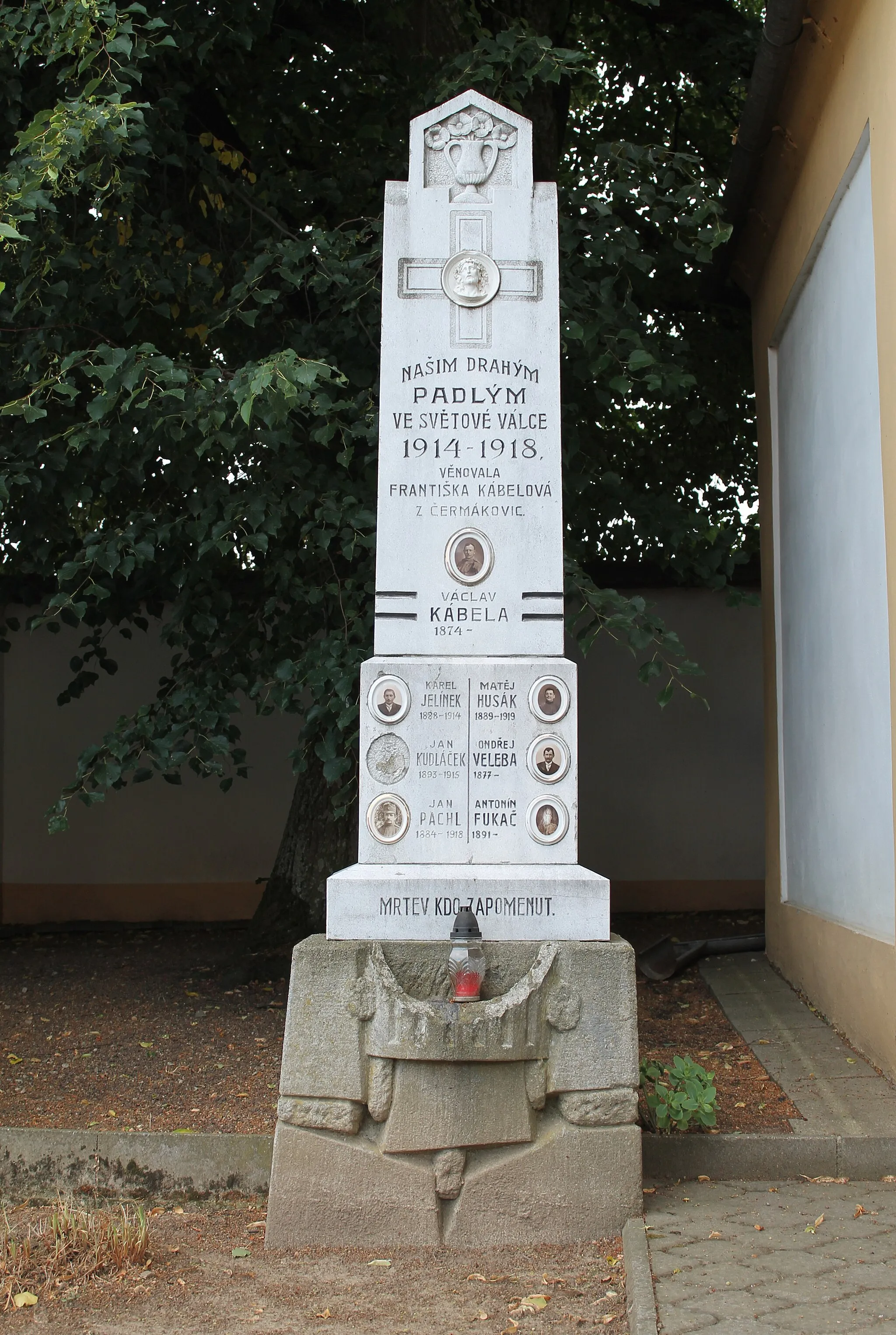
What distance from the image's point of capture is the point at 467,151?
4133 mm

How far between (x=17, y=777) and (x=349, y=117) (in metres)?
5.30

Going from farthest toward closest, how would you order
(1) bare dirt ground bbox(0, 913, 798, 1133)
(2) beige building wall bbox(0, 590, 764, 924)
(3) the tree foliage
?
(2) beige building wall bbox(0, 590, 764, 924) → (3) the tree foliage → (1) bare dirt ground bbox(0, 913, 798, 1133)

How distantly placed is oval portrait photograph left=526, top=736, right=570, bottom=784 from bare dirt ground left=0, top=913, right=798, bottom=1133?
4.51ft

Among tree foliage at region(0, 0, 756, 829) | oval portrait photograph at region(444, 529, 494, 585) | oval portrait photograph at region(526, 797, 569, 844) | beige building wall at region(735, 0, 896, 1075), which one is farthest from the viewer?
tree foliage at region(0, 0, 756, 829)

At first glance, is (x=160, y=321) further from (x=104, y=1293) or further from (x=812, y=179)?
(x=104, y=1293)

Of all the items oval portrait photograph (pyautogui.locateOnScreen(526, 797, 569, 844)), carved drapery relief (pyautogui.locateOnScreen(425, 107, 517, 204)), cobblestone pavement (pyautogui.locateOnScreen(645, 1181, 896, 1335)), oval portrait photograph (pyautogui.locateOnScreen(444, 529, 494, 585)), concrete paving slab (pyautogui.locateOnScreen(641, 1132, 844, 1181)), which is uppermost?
carved drapery relief (pyautogui.locateOnScreen(425, 107, 517, 204))

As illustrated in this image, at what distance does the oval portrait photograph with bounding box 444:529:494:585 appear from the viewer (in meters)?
3.94

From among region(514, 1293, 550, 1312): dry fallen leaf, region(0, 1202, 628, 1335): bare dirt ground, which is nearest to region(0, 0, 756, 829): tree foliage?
region(0, 1202, 628, 1335): bare dirt ground

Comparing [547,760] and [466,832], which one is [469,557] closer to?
[547,760]

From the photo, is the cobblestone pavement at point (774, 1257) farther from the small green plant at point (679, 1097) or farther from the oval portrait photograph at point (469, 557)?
the oval portrait photograph at point (469, 557)

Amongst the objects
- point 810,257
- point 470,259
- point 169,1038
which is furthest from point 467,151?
point 169,1038

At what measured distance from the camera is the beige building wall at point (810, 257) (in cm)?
464

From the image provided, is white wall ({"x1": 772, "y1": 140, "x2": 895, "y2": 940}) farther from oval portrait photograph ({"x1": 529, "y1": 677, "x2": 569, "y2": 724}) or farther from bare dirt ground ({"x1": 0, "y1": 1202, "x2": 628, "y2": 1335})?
bare dirt ground ({"x1": 0, "y1": 1202, "x2": 628, "y2": 1335})

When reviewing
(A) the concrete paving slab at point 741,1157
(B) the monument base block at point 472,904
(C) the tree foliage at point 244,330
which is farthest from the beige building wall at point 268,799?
(B) the monument base block at point 472,904
